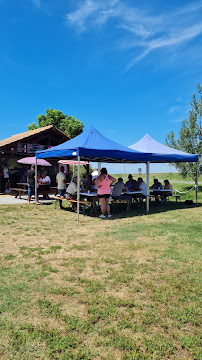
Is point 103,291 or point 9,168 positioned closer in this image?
point 103,291

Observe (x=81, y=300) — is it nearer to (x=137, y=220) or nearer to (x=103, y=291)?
(x=103, y=291)

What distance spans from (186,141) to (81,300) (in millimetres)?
19620

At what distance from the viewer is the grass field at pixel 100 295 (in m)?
2.36

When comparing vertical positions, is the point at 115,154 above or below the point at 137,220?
above

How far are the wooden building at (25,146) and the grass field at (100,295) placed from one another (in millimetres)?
11906

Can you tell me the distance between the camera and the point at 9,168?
18625mm

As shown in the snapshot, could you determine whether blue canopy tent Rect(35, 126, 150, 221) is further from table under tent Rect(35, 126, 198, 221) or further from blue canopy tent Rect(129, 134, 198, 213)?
blue canopy tent Rect(129, 134, 198, 213)

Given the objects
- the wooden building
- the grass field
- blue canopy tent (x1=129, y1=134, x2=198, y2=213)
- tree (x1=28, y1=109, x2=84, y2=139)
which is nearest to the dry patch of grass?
the grass field

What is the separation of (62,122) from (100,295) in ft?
121

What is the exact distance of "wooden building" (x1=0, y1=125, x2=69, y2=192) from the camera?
1720 centimetres

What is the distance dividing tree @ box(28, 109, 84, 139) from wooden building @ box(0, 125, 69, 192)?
17080 mm

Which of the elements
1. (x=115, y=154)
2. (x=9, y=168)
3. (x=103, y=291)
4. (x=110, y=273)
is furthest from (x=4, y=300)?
(x=9, y=168)

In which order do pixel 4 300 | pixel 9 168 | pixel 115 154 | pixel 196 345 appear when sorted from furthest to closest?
1. pixel 9 168
2. pixel 115 154
3. pixel 4 300
4. pixel 196 345

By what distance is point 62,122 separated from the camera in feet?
126
